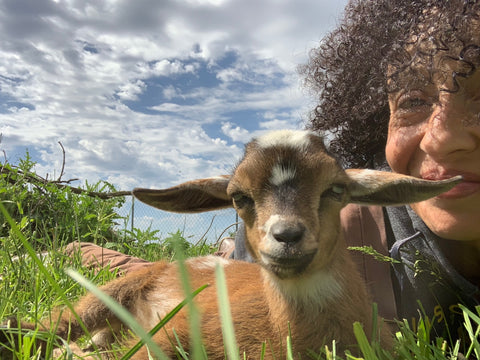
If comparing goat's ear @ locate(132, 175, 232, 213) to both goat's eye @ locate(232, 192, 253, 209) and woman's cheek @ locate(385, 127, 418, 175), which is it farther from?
woman's cheek @ locate(385, 127, 418, 175)

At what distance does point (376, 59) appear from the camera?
10.1 feet

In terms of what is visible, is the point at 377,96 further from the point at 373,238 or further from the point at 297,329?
the point at 297,329

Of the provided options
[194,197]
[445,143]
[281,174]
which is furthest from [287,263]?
[445,143]

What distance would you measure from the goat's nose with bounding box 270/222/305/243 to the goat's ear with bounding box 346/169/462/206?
0.59 metres

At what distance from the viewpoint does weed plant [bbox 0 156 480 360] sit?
778 millimetres

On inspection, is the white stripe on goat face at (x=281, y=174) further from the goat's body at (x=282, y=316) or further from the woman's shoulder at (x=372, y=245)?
the woman's shoulder at (x=372, y=245)

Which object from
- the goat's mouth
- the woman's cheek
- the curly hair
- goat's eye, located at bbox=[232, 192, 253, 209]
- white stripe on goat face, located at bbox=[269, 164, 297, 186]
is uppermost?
the curly hair

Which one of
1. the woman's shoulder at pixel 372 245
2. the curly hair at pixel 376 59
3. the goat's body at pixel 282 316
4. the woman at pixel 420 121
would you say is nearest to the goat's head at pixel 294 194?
the goat's body at pixel 282 316

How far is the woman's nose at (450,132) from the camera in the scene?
217cm

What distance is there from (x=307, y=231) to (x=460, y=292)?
140 centimetres

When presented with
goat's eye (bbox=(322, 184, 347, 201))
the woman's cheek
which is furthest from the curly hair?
goat's eye (bbox=(322, 184, 347, 201))

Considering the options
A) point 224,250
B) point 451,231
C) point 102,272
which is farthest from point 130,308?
point 224,250

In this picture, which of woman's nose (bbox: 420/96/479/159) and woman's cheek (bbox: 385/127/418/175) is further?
woman's cheek (bbox: 385/127/418/175)

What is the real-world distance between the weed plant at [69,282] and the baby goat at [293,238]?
0.45 feet
